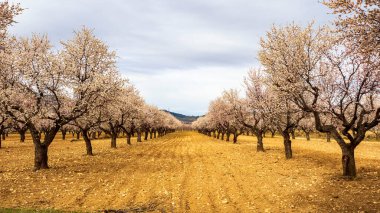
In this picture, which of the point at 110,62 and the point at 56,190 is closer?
the point at 56,190

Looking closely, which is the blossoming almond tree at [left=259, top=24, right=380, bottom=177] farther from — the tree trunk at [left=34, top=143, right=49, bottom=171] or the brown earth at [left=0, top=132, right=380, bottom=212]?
the tree trunk at [left=34, top=143, right=49, bottom=171]

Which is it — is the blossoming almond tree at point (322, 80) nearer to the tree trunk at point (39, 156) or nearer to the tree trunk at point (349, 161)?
the tree trunk at point (349, 161)

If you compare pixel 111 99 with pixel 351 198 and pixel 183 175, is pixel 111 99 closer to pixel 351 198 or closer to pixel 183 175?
pixel 183 175

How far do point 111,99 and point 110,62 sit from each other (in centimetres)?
745

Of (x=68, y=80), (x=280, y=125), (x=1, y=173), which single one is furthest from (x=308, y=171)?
(x=1, y=173)

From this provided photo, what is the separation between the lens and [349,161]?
2166cm

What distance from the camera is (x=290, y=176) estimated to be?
24.1m

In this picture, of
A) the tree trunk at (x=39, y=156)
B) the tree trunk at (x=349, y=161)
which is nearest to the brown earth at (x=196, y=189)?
the tree trunk at (x=349, y=161)

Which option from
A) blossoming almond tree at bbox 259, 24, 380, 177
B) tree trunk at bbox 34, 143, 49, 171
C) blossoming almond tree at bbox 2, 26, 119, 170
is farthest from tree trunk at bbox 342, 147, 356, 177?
tree trunk at bbox 34, 143, 49, 171

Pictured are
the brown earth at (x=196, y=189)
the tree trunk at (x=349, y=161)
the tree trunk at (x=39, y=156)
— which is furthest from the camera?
the tree trunk at (x=39, y=156)

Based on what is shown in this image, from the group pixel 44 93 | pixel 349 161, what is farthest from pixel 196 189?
pixel 44 93

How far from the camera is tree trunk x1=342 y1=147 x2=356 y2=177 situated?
21544 mm

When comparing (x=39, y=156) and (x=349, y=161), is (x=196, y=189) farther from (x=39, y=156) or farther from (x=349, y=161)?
(x=39, y=156)

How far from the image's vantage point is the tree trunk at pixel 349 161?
848 inches
